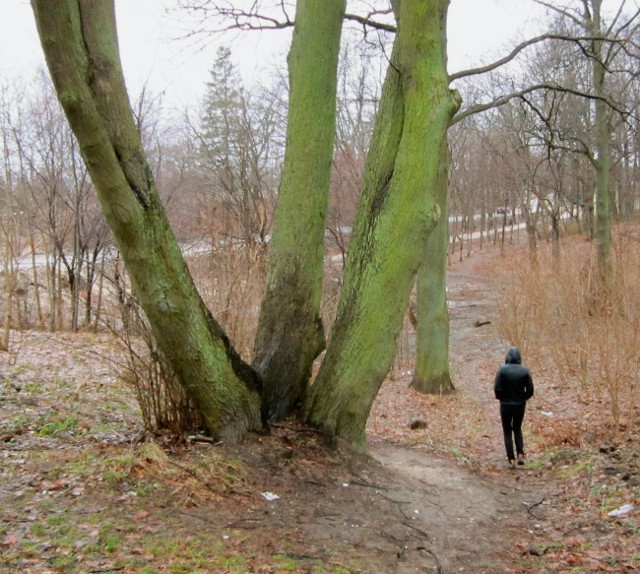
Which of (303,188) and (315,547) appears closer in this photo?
(315,547)

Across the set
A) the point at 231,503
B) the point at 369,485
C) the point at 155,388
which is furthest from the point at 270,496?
the point at 155,388

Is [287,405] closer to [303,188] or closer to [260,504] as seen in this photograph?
[260,504]

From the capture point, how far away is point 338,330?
6430mm

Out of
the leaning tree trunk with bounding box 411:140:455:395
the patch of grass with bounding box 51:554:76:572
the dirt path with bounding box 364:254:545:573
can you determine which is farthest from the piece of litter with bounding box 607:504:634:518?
the leaning tree trunk with bounding box 411:140:455:395

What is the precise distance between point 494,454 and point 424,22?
18.8 ft

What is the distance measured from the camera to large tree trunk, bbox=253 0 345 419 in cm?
639

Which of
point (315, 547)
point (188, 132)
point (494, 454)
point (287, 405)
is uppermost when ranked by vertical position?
point (188, 132)

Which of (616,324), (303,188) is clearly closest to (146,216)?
(303,188)

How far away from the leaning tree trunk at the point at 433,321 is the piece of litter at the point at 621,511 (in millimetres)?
7358

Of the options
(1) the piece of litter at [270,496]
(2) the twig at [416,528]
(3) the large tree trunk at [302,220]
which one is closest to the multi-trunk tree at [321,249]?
(3) the large tree trunk at [302,220]

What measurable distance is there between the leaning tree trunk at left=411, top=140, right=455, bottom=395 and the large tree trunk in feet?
22.3

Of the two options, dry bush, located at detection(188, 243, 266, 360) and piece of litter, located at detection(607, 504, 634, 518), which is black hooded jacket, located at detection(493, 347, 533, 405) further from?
dry bush, located at detection(188, 243, 266, 360)

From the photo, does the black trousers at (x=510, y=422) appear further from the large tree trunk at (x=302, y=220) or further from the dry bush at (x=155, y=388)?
the dry bush at (x=155, y=388)

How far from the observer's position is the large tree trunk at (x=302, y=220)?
639 cm
